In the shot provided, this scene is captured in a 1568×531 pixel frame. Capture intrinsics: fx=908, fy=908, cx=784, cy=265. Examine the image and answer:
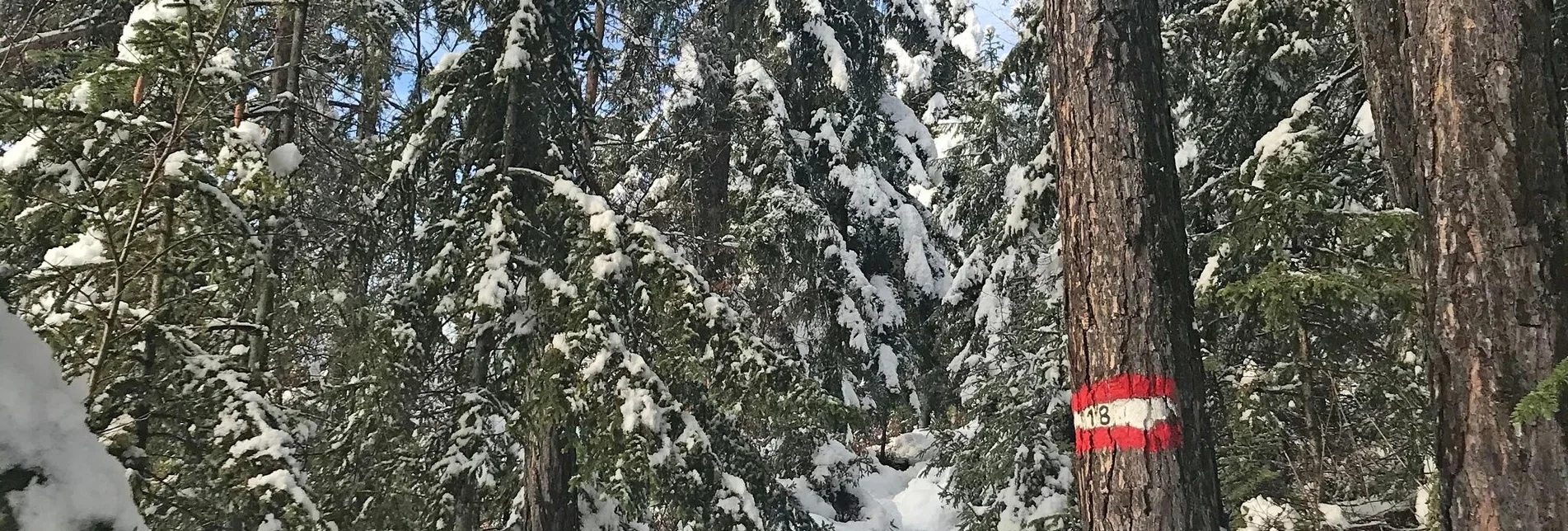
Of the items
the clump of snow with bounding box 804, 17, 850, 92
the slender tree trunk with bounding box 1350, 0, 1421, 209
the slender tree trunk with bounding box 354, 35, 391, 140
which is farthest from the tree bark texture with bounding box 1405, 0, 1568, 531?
the clump of snow with bounding box 804, 17, 850, 92

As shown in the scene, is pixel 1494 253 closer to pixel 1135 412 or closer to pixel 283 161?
pixel 1135 412

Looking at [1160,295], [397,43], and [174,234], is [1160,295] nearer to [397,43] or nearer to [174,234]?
[174,234]

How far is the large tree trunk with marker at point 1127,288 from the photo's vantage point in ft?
8.86

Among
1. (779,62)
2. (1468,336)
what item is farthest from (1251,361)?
(779,62)

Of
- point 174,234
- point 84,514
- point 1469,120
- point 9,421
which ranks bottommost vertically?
point 84,514

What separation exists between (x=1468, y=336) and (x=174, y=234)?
481 centimetres

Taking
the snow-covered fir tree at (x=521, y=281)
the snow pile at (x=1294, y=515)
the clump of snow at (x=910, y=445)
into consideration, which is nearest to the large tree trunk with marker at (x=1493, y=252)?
the snow-covered fir tree at (x=521, y=281)

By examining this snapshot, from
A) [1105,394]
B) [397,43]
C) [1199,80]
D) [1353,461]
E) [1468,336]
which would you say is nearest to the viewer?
[1468,336]

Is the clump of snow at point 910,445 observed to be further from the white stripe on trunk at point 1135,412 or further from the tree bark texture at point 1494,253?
the tree bark texture at point 1494,253

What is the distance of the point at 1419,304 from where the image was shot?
9.45 feet

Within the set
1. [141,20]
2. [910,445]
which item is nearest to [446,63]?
[141,20]

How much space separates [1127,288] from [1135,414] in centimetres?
38

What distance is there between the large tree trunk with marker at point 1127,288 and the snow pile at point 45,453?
247 centimetres

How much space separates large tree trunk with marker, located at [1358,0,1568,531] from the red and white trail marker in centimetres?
76
